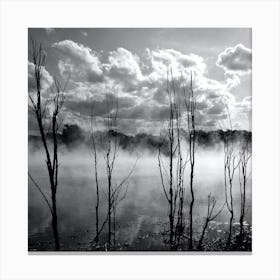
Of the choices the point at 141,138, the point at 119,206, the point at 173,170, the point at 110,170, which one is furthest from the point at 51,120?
the point at 173,170

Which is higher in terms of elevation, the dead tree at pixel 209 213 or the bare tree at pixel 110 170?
the bare tree at pixel 110 170

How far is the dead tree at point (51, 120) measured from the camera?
9.23 ft

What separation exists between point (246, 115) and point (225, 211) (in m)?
0.83

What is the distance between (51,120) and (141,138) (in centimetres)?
78

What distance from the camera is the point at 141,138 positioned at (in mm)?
2867

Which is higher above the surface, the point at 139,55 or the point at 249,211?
the point at 139,55

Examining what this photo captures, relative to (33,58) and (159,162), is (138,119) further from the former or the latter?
(33,58)

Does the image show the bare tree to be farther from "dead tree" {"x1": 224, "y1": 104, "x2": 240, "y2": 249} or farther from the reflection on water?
"dead tree" {"x1": 224, "y1": 104, "x2": 240, "y2": 249}

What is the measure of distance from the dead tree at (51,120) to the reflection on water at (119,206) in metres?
0.04

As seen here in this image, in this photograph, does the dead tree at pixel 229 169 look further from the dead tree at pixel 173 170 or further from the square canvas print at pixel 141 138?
the dead tree at pixel 173 170

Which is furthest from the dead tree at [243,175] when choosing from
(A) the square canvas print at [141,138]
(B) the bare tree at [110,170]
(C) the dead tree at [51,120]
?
(C) the dead tree at [51,120]

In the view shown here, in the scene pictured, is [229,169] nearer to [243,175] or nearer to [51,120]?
[243,175]
